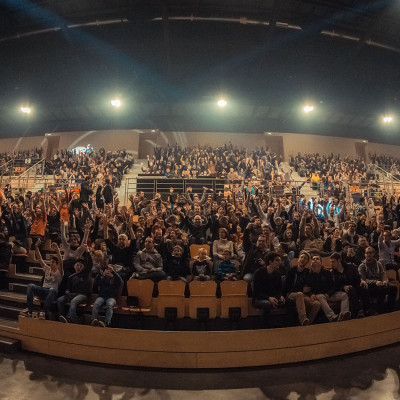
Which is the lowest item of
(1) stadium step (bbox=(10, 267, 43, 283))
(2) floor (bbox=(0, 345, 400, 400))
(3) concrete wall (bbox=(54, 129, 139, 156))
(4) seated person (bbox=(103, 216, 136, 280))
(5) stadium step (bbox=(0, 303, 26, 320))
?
(2) floor (bbox=(0, 345, 400, 400))

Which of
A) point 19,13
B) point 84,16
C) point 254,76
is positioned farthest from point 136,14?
point 254,76

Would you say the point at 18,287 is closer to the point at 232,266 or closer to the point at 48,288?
the point at 48,288

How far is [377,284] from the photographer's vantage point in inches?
197

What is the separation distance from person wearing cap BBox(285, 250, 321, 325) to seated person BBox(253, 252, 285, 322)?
15cm

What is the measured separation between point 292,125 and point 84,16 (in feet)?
44.0

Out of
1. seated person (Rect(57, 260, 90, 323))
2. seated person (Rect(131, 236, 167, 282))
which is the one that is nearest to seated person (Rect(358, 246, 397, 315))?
seated person (Rect(131, 236, 167, 282))

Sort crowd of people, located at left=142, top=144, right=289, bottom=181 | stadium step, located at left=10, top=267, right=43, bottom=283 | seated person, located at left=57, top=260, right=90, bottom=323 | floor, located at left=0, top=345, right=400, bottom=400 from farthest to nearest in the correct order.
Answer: crowd of people, located at left=142, top=144, right=289, bottom=181 → stadium step, located at left=10, top=267, right=43, bottom=283 → seated person, located at left=57, top=260, right=90, bottom=323 → floor, located at left=0, top=345, right=400, bottom=400

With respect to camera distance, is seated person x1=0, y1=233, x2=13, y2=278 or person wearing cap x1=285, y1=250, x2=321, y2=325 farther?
seated person x1=0, y1=233, x2=13, y2=278

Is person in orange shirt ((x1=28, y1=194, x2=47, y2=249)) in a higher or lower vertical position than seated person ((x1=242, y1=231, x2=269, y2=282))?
higher

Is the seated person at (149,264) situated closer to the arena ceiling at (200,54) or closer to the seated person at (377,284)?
the seated person at (377,284)

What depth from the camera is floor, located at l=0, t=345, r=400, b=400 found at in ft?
11.3

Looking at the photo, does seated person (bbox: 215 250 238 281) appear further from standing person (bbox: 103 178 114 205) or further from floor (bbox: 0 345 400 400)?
standing person (bbox: 103 178 114 205)

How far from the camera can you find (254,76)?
1456 centimetres

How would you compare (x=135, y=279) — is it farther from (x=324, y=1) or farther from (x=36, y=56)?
(x=36, y=56)
